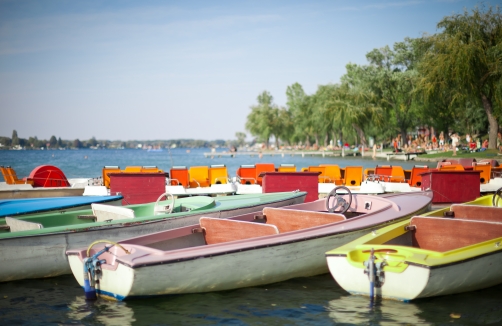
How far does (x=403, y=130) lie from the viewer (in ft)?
228

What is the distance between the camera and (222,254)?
27.6 ft

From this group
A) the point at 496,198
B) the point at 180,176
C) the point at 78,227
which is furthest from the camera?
the point at 180,176

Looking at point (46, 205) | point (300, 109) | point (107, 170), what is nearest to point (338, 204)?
point (46, 205)

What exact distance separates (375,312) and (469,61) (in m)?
33.4

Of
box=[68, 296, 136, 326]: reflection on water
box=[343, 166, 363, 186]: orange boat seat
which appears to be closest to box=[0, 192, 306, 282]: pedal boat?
box=[68, 296, 136, 326]: reflection on water

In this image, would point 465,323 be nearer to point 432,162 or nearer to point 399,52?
point 432,162

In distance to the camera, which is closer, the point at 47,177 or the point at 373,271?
the point at 373,271

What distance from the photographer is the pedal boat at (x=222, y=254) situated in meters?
8.00

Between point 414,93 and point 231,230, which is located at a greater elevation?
point 414,93

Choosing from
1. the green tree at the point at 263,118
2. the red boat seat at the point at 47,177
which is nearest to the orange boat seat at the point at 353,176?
the red boat seat at the point at 47,177

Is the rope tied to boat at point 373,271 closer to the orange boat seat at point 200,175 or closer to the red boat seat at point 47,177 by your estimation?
the orange boat seat at point 200,175

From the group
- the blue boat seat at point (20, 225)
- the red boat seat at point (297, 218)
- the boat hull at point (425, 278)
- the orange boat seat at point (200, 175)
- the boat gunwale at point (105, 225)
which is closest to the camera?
the boat hull at point (425, 278)

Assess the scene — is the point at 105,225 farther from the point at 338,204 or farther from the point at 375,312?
the point at 375,312

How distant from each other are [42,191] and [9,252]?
10589 millimetres
